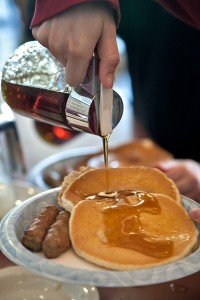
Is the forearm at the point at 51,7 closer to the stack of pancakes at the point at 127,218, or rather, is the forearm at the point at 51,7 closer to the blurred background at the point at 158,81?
the stack of pancakes at the point at 127,218

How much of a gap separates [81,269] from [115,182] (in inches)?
8.0

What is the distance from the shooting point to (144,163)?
1.40 meters

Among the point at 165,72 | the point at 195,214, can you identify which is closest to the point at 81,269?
the point at 195,214

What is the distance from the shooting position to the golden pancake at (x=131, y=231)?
58 cm

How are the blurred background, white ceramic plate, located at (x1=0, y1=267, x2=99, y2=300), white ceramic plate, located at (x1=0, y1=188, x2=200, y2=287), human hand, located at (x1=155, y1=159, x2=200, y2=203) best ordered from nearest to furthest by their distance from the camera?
white ceramic plate, located at (x1=0, y1=188, x2=200, y2=287) → white ceramic plate, located at (x1=0, y1=267, x2=99, y2=300) → human hand, located at (x1=155, y1=159, x2=200, y2=203) → the blurred background

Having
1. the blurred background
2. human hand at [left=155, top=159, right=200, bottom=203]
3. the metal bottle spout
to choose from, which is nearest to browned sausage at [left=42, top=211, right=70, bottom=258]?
the metal bottle spout

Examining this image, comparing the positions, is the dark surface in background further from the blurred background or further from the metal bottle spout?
the metal bottle spout

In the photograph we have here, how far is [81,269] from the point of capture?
56 centimetres

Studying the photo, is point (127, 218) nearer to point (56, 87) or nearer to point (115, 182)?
point (115, 182)

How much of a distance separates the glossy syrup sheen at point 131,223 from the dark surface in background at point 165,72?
897 millimetres

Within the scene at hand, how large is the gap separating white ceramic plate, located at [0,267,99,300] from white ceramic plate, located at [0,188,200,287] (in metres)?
0.11

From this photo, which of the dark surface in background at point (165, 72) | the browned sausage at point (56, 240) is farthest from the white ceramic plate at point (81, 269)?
the dark surface in background at point (165, 72)

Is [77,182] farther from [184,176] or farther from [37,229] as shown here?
[184,176]

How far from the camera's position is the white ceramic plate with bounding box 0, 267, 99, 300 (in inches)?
27.9
